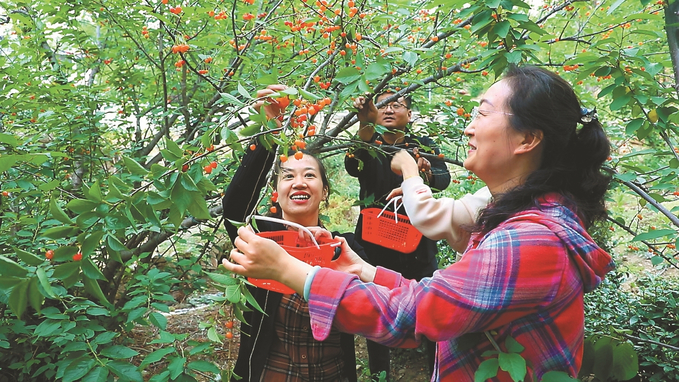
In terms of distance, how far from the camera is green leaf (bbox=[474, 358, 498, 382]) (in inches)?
39.4

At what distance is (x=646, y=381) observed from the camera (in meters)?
2.92

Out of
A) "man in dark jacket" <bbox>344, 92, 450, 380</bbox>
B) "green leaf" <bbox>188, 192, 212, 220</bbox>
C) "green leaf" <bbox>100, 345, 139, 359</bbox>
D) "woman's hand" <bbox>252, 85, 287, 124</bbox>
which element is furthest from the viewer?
"man in dark jacket" <bbox>344, 92, 450, 380</bbox>

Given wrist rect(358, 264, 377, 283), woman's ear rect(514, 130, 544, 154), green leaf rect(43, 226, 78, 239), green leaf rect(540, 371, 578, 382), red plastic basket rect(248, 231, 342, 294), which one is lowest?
green leaf rect(540, 371, 578, 382)

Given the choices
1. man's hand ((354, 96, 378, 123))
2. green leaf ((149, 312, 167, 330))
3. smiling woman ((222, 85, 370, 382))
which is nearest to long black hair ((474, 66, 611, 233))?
smiling woman ((222, 85, 370, 382))

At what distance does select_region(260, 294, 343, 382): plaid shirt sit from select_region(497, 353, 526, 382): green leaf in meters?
1.07

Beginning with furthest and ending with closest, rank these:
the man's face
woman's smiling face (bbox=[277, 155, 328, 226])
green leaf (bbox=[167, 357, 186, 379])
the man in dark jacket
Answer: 1. the man's face
2. the man in dark jacket
3. woman's smiling face (bbox=[277, 155, 328, 226])
4. green leaf (bbox=[167, 357, 186, 379])

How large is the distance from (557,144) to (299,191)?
3.81 feet

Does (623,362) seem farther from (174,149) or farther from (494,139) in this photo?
(174,149)

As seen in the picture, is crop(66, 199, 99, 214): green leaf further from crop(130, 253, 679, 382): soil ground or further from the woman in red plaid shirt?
crop(130, 253, 679, 382): soil ground

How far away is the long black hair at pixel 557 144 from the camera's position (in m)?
1.25

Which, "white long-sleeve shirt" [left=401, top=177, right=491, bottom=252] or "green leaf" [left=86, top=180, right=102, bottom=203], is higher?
"green leaf" [left=86, top=180, right=102, bottom=203]

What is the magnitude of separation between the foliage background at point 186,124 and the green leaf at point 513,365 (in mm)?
643

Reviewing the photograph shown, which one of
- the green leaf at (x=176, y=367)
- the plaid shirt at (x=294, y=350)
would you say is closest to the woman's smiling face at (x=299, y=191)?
the plaid shirt at (x=294, y=350)

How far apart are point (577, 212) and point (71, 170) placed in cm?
328
